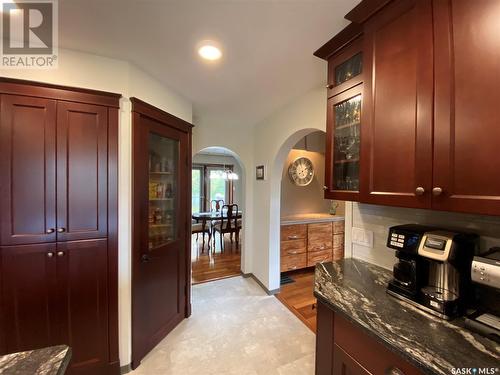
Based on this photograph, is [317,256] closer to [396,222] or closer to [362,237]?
[362,237]

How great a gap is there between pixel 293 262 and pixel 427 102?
3.05 meters

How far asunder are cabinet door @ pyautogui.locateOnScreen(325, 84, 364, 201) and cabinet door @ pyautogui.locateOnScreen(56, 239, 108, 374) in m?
1.74

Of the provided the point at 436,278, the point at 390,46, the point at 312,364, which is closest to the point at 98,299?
the point at 312,364

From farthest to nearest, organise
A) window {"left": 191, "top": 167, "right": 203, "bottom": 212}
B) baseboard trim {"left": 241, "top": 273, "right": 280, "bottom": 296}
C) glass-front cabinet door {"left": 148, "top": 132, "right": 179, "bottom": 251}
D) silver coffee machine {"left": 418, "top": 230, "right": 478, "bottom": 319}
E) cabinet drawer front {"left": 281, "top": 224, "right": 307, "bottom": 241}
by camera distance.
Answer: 1. window {"left": 191, "top": 167, "right": 203, "bottom": 212}
2. cabinet drawer front {"left": 281, "top": 224, "right": 307, "bottom": 241}
3. baseboard trim {"left": 241, "top": 273, "right": 280, "bottom": 296}
4. glass-front cabinet door {"left": 148, "top": 132, "right": 179, "bottom": 251}
5. silver coffee machine {"left": 418, "top": 230, "right": 478, "bottom": 319}

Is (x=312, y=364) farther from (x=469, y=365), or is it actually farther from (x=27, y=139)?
(x=27, y=139)

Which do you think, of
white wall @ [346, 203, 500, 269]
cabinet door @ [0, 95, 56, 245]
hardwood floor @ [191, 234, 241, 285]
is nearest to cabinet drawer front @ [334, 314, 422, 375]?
white wall @ [346, 203, 500, 269]

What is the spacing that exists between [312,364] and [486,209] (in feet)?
6.01

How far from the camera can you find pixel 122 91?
5.80ft

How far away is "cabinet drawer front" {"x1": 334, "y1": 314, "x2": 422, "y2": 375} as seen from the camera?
87cm

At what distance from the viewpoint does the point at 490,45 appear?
2.62 ft

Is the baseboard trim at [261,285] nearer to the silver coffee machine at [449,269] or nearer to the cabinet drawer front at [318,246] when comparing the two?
the cabinet drawer front at [318,246]

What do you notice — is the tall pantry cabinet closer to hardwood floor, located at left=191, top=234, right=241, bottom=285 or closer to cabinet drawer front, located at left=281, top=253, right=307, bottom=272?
hardwood floor, located at left=191, top=234, right=241, bottom=285

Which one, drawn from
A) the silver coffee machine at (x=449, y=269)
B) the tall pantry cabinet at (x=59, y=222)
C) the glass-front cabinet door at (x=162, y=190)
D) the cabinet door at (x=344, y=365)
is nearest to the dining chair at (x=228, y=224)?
the glass-front cabinet door at (x=162, y=190)

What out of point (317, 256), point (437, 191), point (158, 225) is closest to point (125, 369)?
point (158, 225)
